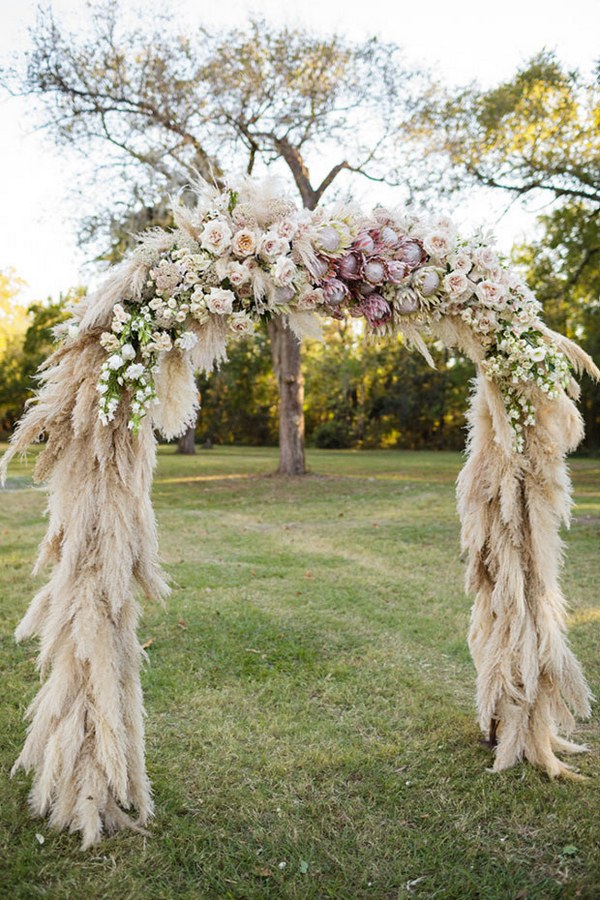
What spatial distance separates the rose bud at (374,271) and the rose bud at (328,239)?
186 mm

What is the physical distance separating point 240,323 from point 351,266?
0.57 m

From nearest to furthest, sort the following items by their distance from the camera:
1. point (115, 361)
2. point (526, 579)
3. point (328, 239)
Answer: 1. point (115, 361)
2. point (328, 239)
3. point (526, 579)

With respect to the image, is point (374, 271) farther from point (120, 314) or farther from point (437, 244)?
point (120, 314)

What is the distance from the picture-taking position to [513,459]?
3.52m

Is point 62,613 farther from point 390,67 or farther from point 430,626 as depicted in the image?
point 390,67

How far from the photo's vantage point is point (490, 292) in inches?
126

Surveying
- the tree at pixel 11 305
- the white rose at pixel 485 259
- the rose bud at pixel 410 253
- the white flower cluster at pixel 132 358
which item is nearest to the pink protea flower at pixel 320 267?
the rose bud at pixel 410 253

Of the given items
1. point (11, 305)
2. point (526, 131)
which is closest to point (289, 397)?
point (526, 131)

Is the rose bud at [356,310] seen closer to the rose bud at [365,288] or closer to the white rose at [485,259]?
the rose bud at [365,288]

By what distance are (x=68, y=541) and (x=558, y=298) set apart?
1683cm

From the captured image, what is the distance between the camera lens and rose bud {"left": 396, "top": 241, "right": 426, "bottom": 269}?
3.21 m

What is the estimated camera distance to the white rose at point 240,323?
2.99 meters

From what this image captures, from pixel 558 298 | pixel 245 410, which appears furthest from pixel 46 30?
pixel 245 410

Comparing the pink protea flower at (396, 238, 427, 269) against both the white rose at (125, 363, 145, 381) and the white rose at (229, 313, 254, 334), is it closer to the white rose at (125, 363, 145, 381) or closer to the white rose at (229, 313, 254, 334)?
the white rose at (229, 313, 254, 334)
